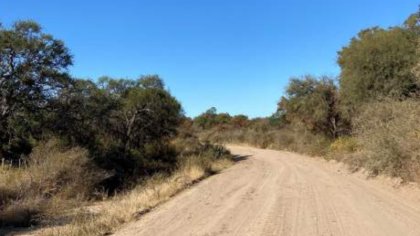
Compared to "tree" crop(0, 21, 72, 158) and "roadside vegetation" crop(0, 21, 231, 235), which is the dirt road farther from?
"tree" crop(0, 21, 72, 158)

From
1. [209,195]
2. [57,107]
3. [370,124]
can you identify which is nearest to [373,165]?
[370,124]

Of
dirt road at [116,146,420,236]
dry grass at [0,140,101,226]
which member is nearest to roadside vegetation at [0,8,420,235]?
dry grass at [0,140,101,226]

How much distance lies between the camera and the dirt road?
10.2 metres

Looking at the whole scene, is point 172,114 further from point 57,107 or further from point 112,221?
point 112,221

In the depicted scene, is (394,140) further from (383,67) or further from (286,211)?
(383,67)

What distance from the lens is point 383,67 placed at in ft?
90.7

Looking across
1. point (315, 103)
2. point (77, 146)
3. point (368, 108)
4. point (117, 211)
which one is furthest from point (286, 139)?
point (117, 211)

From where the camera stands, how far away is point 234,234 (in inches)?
387

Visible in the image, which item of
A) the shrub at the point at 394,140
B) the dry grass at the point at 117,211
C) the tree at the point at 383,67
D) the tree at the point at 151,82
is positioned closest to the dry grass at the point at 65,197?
the dry grass at the point at 117,211

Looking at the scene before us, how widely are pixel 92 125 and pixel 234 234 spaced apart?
2122 centimetres

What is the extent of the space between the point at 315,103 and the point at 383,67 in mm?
14275

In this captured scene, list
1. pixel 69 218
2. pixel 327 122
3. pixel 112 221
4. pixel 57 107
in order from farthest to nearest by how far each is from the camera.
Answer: pixel 327 122 < pixel 57 107 < pixel 69 218 < pixel 112 221

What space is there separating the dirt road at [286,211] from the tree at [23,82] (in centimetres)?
1036

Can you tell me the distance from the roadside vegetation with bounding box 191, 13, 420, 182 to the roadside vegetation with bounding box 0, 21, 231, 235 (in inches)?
312
